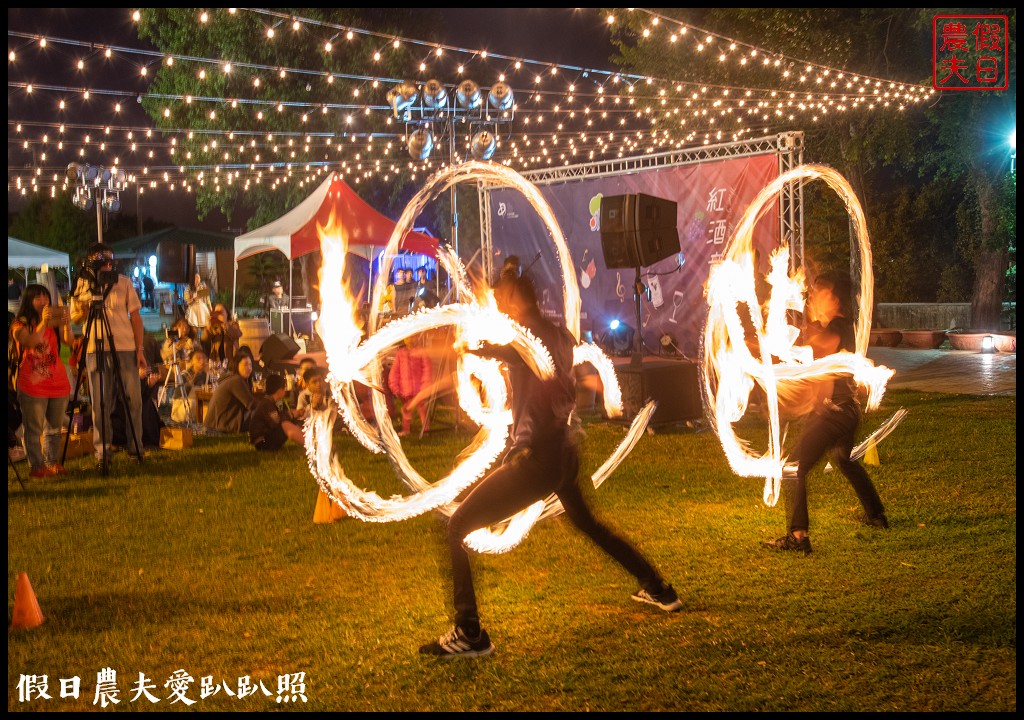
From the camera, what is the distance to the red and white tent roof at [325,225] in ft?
55.4

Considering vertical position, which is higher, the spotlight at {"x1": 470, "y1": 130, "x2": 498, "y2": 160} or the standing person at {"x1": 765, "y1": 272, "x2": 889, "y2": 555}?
the spotlight at {"x1": 470, "y1": 130, "x2": 498, "y2": 160}

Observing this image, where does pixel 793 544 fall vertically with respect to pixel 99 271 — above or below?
below

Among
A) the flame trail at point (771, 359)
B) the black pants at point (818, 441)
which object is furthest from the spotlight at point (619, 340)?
the black pants at point (818, 441)

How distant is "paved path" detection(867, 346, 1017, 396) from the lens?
50.9ft

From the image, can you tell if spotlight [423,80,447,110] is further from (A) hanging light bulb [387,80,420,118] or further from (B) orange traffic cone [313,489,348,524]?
(B) orange traffic cone [313,489,348,524]

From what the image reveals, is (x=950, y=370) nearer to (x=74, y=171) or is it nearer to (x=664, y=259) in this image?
(x=664, y=259)

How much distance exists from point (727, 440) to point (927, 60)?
21554 millimetres

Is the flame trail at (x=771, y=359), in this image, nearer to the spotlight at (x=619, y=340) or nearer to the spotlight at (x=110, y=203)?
the spotlight at (x=619, y=340)

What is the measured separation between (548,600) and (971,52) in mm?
20503

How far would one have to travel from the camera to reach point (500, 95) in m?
15.9

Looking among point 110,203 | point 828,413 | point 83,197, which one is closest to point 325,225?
point 83,197

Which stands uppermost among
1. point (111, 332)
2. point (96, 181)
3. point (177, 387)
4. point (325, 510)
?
point (96, 181)

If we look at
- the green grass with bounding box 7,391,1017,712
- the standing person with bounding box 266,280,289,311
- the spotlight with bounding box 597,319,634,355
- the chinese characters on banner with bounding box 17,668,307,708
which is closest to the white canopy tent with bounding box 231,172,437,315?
the spotlight with bounding box 597,319,634,355

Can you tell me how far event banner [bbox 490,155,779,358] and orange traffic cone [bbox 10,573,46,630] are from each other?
482 inches
